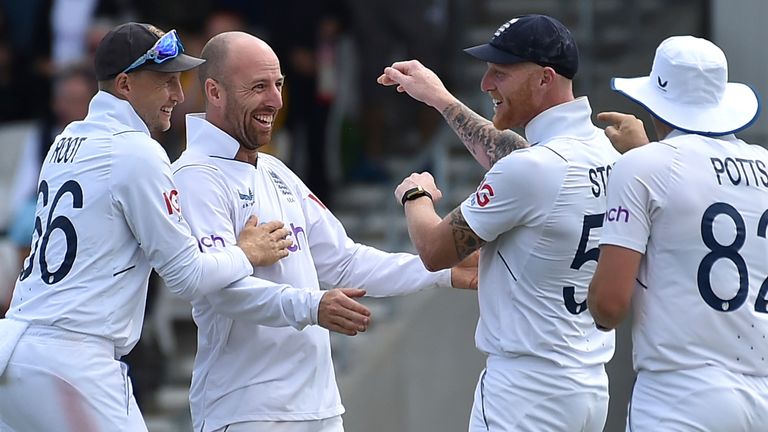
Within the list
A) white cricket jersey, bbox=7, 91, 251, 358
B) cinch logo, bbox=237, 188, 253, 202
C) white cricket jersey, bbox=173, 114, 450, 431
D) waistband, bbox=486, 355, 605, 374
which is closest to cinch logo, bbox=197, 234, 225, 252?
white cricket jersey, bbox=173, 114, 450, 431

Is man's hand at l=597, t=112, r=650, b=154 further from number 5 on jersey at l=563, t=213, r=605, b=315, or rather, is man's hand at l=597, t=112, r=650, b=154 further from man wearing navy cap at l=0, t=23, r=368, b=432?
man wearing navy cap at l=0, t=23, r=368, b=432

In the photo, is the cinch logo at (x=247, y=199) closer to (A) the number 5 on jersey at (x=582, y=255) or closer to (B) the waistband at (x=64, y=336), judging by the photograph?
(B) the waistband at (x=64, y=336)

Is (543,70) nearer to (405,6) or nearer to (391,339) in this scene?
(391,339)

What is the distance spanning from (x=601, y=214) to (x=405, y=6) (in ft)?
21.1

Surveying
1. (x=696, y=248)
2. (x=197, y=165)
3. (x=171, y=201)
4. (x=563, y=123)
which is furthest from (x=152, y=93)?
(x=696, y=248)

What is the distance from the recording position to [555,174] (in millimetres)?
5270

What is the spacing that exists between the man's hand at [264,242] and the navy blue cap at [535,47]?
984mm

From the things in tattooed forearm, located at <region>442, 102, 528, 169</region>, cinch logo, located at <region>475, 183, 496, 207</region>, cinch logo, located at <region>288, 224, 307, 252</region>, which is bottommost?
cinch logo, located at <region>288, 224, 307, 252</region>

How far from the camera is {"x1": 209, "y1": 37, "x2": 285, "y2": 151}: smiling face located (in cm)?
578

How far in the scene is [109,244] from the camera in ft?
17.5

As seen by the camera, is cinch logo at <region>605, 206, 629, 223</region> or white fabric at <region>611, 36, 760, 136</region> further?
white fabric at <region>611, 36, 760, 136</region>

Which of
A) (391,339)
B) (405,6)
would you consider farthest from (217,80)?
(405,6)

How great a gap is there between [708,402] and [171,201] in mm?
1965

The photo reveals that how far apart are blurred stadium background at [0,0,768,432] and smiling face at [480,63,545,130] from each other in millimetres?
3995
